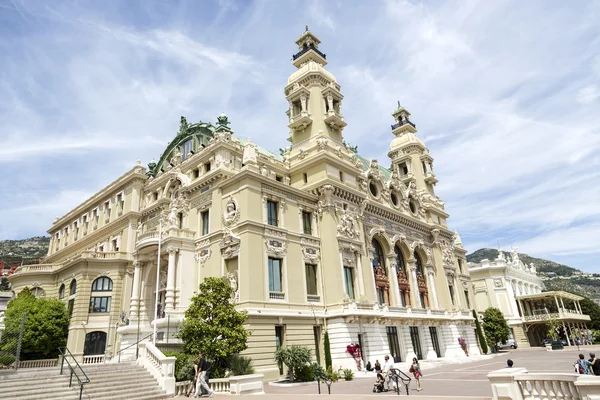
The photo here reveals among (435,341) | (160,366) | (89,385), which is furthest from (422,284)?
(89,385)

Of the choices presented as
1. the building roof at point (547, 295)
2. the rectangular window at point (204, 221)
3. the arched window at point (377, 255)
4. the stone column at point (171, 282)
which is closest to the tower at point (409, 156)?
the arched window at point (377, 255)

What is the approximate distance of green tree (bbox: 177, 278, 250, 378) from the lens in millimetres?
22328

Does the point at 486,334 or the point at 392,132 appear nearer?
the point at 486,334

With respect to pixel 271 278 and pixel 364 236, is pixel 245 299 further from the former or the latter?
pixel 364 236

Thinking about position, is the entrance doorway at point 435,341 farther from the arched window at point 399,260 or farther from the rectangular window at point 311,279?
the rectangular window at point 311,279

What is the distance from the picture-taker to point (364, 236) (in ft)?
128

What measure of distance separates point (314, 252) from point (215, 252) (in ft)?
26.8

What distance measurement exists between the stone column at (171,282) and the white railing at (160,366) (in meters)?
8.69

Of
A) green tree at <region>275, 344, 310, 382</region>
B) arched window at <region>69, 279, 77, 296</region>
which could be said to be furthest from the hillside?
green tree at <region>275, 344, 310, 382</region>

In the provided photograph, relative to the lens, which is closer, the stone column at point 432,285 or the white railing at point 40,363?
the white railing at point 40,363

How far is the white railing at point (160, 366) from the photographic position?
19459 millimetres

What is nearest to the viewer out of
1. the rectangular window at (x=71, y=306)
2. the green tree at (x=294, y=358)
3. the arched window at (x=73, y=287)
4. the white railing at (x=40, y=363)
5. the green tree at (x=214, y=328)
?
the green tree at (x=214, y=328)

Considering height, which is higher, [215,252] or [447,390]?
[215,252]

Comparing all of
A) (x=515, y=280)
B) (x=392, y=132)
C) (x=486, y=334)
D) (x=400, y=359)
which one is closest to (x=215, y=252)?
(x=400, y=359)
